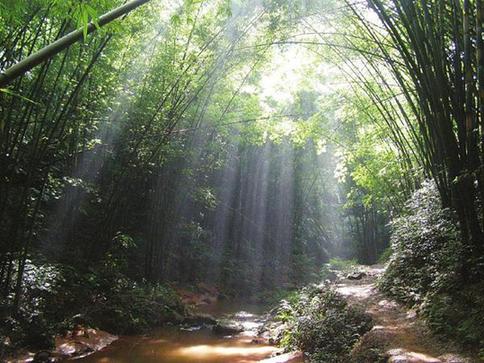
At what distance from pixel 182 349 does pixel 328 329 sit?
1.88 m

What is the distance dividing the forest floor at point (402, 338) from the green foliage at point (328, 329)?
0.55ft

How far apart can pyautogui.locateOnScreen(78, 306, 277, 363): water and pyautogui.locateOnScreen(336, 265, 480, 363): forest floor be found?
1429mm

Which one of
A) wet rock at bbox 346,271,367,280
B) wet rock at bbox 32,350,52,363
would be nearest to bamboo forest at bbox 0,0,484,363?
wet rock at bbox 32,350,52,363

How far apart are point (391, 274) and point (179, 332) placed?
→ 309 centimetres

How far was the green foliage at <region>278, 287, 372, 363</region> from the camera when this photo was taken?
3814mm

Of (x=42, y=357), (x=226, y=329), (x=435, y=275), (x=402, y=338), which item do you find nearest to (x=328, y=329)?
(x=402, y=338)

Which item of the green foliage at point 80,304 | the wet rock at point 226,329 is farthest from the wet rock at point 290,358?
the green foliage at point 80,304

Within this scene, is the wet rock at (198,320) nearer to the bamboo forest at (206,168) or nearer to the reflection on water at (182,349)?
the bamboo forest at (206,168)

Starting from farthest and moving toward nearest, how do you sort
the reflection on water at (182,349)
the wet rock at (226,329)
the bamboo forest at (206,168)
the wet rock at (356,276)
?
the wet rock at (356,276), the wet rock at (226,329), the reflection on water at (182,349), the bamboo forest at (206,168)

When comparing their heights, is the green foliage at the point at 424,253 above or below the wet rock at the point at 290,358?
above

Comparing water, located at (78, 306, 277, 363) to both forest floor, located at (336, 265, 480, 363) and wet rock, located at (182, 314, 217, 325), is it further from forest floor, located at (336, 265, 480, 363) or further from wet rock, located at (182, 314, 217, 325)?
forest floor, located at (336, 265, 480, 363)

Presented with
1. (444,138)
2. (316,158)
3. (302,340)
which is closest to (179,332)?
(302,340)

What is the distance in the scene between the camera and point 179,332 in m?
6.04

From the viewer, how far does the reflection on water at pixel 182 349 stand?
14.8 ft
